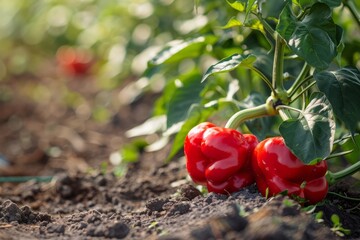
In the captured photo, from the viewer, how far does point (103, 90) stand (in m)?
6.83

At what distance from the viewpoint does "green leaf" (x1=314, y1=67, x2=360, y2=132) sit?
7.94 ft

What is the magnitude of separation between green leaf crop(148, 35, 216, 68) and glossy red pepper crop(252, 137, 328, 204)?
88 centimetres

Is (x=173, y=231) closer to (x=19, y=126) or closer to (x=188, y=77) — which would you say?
(x=188, y=77)

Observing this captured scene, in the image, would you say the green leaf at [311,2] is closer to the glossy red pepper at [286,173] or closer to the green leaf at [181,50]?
the glossy red pepper at [286,173]

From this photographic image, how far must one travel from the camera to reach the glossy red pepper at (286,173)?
8.16 ft

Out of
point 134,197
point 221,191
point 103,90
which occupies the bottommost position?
point 103,90

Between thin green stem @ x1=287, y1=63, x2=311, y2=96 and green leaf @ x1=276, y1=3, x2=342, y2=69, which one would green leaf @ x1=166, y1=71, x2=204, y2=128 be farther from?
green leaf @ x1=276, y1=3, x2=342, y2=69

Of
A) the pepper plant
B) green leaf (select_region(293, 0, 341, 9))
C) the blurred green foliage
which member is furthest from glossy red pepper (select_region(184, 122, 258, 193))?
the blurred green foliage

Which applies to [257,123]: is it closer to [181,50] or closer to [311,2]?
[181,50]

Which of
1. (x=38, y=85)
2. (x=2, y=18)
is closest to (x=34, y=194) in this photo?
(x=38, y=85)

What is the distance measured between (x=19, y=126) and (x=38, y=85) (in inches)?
68.5

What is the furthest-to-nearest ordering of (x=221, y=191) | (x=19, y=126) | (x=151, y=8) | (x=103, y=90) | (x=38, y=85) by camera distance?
(x=38, y=85) < (x=103, y=90) < (x=19, y=126) < (x=151, y=8) < (x=221, y=191)

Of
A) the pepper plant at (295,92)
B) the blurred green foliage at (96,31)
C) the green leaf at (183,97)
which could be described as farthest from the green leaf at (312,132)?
the blurred green foliage at (96,31)

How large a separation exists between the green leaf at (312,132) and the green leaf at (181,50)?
3.07 feet
